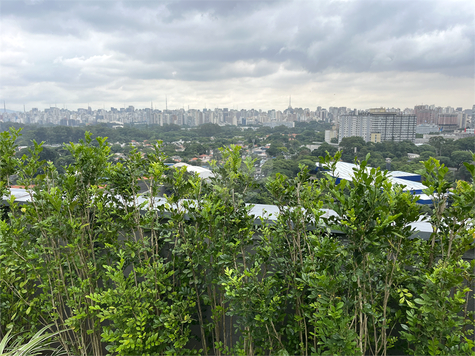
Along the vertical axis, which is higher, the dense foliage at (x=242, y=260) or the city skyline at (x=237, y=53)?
the city skyline at (x=237, y=53)

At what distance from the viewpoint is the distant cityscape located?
1.89 metres

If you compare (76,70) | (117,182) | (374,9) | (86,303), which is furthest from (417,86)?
(76,70)

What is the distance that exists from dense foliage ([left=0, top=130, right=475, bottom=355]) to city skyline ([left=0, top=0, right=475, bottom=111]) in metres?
1.10

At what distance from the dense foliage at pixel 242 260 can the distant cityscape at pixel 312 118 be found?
0.69 m

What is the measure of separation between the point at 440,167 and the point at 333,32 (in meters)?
1.47

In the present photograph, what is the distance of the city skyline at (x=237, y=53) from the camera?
1981 millimetres

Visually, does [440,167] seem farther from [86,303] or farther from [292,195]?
[86,303]

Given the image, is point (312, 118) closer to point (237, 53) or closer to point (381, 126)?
point (381, 126)

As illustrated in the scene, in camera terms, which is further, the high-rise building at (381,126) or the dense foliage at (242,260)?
the high-rise building at (381,126)

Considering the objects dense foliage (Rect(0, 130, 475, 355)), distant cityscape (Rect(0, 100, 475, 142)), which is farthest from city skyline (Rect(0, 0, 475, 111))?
dense foliage (Rect(0, 130, 475, 355))

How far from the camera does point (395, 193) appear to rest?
4.28ft

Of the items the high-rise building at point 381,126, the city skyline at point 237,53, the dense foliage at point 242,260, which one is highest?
the city skyline at point 237,53

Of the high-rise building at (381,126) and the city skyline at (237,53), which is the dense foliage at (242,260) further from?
the city skyline at (237,53)

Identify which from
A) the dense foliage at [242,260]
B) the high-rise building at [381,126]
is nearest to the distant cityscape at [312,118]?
the high-rise building at [381,126]
